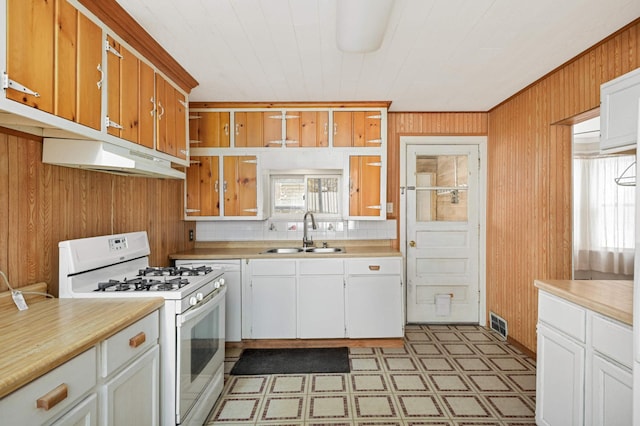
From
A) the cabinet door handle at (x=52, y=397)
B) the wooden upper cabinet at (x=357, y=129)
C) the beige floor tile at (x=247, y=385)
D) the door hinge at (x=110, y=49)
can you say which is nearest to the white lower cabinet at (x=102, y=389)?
the cabinet door handle at (x=52, y=397)

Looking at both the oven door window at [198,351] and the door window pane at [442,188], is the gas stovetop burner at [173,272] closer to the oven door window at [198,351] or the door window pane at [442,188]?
the oven door window at [198,351]

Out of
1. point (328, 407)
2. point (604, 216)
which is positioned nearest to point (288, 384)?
point (328, 407)

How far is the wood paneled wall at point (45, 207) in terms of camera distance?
1.60 m

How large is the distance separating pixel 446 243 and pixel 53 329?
12.0 feet

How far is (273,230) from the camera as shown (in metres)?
3.83

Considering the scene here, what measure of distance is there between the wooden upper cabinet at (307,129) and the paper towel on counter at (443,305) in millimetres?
2219

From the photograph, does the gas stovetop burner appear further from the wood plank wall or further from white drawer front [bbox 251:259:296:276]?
the wood plank wall

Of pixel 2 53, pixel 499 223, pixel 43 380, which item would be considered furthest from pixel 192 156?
pixel 499 223

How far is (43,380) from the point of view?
40.4 inches

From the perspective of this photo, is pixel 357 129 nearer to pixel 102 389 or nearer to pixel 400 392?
pixel 400 392

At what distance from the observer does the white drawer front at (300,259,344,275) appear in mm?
3246

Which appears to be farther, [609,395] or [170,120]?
[170,120]

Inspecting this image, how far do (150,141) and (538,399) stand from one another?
117 inches

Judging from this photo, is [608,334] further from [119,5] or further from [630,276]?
[630,276]
